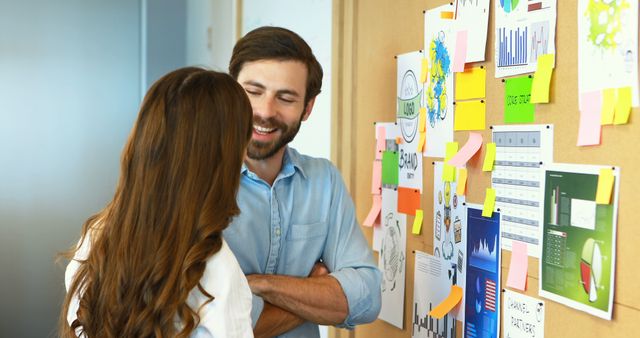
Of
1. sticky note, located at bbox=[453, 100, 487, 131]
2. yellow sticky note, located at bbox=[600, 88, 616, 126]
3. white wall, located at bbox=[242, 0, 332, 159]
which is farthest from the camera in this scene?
white wall, located at bbox=[242, 0, 332, 159]

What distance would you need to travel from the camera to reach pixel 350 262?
1.75 m

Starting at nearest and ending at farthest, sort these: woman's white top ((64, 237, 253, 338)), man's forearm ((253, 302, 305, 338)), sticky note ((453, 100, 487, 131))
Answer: woman's white top ((64, 237, 253, 338)), man's forearm ((253, 302, 305, 338)), sticky note ((453, 100, 487, 131))

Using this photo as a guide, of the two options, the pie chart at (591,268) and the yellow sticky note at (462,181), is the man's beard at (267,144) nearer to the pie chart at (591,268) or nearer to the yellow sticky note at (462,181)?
the yellow sticky note at (462,181)

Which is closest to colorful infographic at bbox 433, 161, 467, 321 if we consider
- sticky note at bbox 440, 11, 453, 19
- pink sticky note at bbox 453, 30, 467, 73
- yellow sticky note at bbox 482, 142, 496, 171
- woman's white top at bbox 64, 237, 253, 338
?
yellow sticky note at bbox 482, 142, 496, 171

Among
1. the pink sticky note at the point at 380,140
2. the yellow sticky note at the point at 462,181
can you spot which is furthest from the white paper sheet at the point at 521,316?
the pink sticky note at the point at 380,140

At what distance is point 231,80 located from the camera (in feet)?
4.37

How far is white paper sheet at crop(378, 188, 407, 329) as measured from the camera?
2.17 meters

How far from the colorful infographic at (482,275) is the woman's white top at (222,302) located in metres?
0.68

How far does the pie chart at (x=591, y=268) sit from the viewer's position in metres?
1.38

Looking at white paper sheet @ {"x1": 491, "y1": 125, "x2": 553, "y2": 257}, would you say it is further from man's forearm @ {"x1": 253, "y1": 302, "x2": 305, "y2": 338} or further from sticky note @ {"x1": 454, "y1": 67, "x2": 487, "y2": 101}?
man's forearm @ {"x1": 253, "y1": 302, "x2": 305, "y2": 338}

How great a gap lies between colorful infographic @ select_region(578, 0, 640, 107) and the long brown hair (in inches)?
26.3

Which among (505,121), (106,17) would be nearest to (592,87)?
(505,121)

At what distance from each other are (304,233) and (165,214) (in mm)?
556

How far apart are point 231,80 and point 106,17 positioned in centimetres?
323
